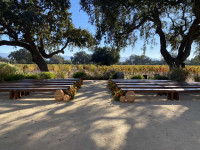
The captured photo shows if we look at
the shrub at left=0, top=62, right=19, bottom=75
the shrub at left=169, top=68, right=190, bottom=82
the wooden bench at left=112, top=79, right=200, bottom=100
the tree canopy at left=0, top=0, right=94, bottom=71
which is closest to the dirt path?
the wooden bench at left=112, top=79, right=200, bottom=100

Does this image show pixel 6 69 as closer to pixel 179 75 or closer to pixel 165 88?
pixel 165 88

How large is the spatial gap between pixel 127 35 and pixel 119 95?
8369 millimetres

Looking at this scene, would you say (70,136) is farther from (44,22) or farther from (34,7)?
(34,7)

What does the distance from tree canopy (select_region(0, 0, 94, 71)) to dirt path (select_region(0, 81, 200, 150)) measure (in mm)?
7724

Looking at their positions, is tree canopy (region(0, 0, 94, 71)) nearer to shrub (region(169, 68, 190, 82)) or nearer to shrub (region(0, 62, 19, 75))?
shrub (region(0, 62, 19, 75))

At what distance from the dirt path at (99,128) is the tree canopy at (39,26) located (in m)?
7.72

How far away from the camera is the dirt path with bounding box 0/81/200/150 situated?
8.43ft

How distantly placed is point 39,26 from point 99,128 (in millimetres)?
9749

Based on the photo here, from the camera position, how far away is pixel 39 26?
10.6 metres

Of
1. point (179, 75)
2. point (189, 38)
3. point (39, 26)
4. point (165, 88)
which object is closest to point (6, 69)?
point (39, 26)

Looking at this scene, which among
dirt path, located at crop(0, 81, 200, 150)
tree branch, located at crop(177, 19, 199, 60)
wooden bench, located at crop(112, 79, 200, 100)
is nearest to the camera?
dirt path, located at crop(0, 81, 200, 150)

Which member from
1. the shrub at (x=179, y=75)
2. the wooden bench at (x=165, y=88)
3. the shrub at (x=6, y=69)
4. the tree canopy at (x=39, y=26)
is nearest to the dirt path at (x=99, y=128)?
the wooden bench at (x=165, y=88)

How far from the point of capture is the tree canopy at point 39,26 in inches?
405

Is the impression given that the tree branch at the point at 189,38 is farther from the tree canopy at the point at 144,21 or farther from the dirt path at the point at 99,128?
the dirt path at the point at 99,128
